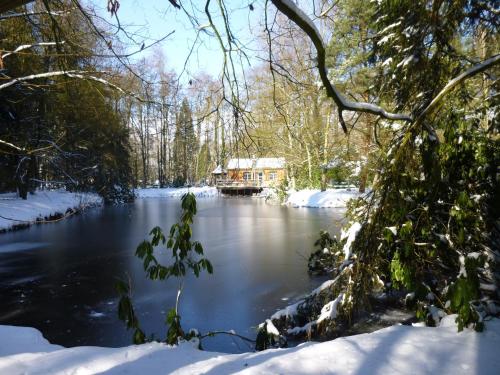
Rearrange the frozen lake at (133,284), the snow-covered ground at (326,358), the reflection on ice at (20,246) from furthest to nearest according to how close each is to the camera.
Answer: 1. the reflection on ice at (20,246)
2. the frozen lake at (133,284)
3. the snow-covered ground at (326,358)

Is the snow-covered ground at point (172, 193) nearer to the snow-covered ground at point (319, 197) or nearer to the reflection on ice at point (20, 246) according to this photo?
the snow-covered ground at point (319, 197)

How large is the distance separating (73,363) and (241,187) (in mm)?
34698

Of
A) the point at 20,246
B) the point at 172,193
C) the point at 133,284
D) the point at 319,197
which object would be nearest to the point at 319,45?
the point at 133,284

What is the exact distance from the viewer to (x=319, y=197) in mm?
22891

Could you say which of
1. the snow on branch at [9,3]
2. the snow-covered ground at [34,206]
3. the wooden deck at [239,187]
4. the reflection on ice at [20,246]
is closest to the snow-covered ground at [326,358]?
the snow on branch at [9,3]

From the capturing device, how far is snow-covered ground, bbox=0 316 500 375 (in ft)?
8.48

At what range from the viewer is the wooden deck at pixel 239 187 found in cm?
3738

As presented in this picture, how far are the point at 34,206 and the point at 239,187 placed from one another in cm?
2328

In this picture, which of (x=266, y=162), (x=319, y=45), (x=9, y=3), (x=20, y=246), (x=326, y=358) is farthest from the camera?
(x=20, y=246)

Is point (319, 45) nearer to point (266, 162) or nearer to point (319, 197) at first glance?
point (266, 162)

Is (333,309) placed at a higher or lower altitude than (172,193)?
lower

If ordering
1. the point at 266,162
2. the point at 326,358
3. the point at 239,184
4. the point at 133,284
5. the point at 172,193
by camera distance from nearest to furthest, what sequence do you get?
the point at 326,358 < the point at 133,284 < the point at 266,162 < the point at 172,193 < the point at 239,184

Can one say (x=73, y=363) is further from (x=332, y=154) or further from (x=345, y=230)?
(x=332, y=154)

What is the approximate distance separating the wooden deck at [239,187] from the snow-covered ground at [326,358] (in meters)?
33.9
